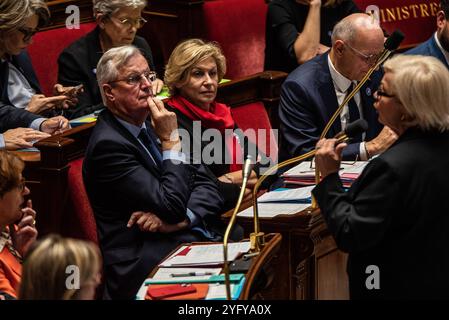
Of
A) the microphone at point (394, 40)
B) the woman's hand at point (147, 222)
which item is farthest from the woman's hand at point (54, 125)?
the microphone at point (394, 40)

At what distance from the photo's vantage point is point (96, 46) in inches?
165

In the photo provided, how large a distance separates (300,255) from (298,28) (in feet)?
6.67

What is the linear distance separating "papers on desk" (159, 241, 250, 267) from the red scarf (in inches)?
33.9

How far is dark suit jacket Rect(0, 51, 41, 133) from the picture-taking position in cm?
367

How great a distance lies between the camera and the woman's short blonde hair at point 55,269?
1929mm

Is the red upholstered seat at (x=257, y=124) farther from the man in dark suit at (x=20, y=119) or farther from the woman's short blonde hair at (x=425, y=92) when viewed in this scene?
the woman's short blonde hair at (x=425, y=92)

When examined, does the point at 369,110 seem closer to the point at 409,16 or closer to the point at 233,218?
the point at 233,218

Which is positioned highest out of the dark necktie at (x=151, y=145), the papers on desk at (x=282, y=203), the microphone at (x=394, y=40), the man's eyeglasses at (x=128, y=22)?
the man's eyeglasses at (x=128, y=22)

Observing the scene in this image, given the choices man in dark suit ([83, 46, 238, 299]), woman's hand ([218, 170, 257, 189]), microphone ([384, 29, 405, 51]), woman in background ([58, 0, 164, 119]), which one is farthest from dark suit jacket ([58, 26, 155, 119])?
microphone ([384, 29, 405, 51])

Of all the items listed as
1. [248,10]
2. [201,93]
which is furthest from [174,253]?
[248,10]

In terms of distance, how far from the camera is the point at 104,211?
3.07 meters

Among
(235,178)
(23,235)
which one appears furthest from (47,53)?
(23,235)

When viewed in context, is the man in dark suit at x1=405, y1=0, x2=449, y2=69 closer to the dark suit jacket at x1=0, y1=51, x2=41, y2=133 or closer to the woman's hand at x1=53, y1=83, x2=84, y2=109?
the woman's hand at x1=53, y1=83, x2=84, y2=109

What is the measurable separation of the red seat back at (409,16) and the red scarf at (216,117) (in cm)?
187
